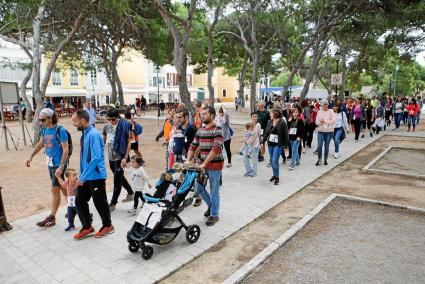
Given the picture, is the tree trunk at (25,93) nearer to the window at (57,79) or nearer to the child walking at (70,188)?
the child walking at (70,188)

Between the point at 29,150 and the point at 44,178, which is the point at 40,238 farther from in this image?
the point at 29,150

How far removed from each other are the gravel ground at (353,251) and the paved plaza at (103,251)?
38.4 inches

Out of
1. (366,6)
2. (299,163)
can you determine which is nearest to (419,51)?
(366,6)

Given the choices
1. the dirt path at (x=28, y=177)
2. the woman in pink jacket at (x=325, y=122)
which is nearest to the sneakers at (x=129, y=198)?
the dirt path at (x=28, y=177)

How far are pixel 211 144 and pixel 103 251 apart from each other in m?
2.13

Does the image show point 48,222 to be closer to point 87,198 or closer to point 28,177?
point 87,198

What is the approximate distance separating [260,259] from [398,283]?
1.58m

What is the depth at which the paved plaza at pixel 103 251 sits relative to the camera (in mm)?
3961

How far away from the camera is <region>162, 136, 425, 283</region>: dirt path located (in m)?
4.14

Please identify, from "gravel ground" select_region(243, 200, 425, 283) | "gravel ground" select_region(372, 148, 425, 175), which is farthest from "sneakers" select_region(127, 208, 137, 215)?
"gravel ground" select_region(372, 148, 425, 175)

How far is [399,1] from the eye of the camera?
1448 cm

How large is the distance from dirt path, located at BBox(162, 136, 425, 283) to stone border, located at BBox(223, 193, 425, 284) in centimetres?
10

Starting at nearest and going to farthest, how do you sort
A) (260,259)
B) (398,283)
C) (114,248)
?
1. (398,283)
2. (260,259)
3. (114,248)

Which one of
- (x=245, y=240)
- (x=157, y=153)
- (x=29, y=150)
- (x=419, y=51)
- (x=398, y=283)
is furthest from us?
(x=419, y=51)
